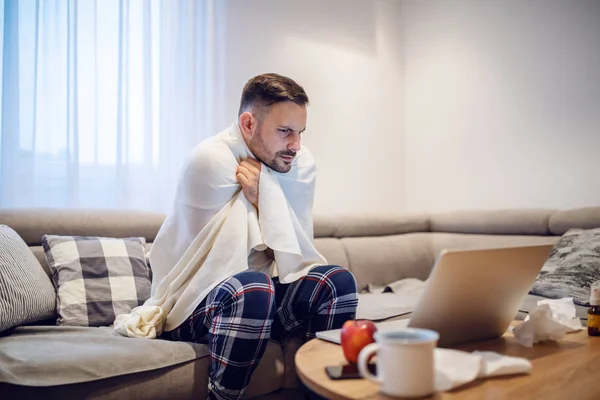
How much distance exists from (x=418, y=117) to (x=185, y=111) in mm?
1716

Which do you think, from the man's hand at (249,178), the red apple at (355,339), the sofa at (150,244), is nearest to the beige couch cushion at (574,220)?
the sofa at (150,244)

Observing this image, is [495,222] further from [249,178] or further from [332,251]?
[249,178]

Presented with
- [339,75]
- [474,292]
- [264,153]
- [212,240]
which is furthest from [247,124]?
[339,75]

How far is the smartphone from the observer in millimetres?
849

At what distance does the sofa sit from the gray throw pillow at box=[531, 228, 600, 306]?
0.09 meters

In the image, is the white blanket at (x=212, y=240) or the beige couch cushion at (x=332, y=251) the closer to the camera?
the white blanket at (x=212, y=240)

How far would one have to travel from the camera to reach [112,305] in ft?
5.90

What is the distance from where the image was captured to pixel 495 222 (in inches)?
108

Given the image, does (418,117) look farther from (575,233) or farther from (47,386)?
(47,386)

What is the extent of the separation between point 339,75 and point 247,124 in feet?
6.29

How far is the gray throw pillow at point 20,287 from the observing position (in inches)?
59.2

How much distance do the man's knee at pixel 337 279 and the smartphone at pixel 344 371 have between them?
2.05 feet

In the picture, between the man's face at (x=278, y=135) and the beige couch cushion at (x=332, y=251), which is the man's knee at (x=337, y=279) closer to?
the man's face at (x=278, y=135)

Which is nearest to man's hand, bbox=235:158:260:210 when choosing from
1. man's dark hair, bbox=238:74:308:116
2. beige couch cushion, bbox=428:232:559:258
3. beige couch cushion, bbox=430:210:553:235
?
man's dark hair, bbox=238:74:308:116
